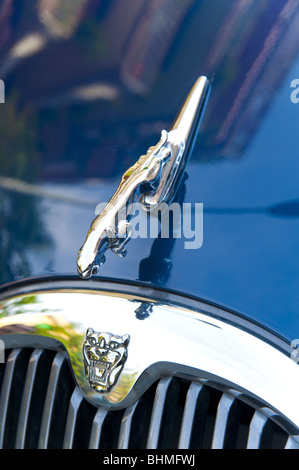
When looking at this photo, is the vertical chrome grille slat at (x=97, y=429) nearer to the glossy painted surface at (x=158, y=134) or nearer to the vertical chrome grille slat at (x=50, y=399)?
the vertical chrome grille slat at (x=50, y=399)

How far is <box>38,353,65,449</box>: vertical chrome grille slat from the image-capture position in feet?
3.12

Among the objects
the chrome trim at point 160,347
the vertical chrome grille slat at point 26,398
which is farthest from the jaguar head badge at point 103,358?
the vertical chrome grille slat at point 26,398

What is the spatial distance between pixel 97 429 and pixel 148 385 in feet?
0.35

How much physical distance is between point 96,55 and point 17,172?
0.25 m

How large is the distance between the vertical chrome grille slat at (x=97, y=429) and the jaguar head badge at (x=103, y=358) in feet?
0.14

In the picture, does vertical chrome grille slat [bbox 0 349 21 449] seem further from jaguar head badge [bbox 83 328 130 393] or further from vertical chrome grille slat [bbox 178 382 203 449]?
vertical chrome grille slat [bbox 178 382 203 449]

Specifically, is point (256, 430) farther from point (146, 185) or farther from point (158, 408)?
point (146, 185)

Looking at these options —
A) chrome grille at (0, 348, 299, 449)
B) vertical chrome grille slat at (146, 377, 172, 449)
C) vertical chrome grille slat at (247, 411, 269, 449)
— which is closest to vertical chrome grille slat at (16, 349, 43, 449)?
chrome grille at (0, 348, 299, 449)

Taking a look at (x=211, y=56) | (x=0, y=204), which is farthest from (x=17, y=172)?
(x=211, y=56)

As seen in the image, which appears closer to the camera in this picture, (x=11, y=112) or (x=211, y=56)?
(x=211, y=56)

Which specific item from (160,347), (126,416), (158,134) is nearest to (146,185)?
(158,134)

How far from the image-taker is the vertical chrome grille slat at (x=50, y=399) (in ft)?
3.12

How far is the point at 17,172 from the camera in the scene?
3.60ft

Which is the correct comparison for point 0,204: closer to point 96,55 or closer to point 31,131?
point 31,131
